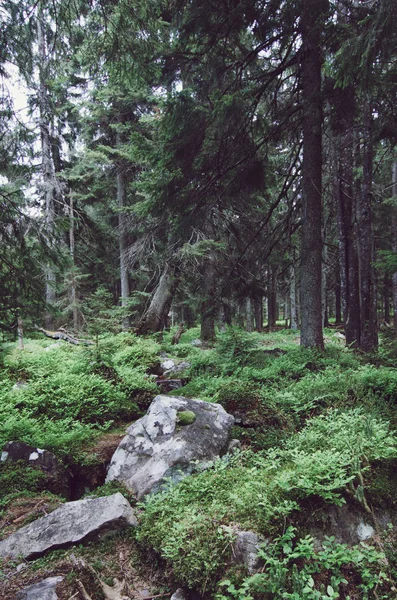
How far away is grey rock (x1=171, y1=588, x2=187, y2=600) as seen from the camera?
261 cm

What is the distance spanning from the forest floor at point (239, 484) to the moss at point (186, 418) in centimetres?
71

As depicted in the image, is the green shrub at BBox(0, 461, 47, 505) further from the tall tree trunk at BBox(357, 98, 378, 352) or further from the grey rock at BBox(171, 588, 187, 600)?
the tall tree trunk at BBox(357, 98, 378, 352)

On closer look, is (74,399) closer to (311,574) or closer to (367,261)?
(311,574)

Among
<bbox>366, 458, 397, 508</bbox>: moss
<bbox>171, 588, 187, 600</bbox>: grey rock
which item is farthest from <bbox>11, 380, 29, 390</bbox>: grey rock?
<bbox>366, 458, 397, 508</bbox>: moss

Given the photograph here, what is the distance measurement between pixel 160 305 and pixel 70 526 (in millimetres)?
9952

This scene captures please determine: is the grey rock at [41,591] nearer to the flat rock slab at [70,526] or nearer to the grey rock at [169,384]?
the flat rock slab at [70,526]

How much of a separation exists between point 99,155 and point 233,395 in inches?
534

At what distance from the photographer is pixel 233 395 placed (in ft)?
18.1

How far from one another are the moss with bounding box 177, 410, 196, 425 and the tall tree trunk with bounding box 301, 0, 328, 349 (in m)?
4.02

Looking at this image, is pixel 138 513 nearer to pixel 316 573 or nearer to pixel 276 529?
pixel 276 529

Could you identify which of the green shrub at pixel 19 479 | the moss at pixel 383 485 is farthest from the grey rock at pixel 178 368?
the moss at pixel 383 485

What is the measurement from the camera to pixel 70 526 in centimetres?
333

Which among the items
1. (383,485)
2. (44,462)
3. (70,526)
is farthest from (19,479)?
(383,485)

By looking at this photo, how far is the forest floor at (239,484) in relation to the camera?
253 cm
